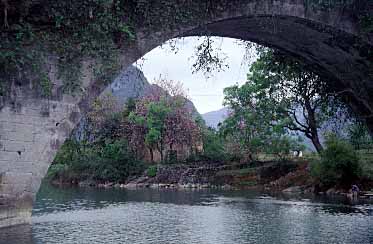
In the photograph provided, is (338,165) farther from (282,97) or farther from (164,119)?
(164,119)

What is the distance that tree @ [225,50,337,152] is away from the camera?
31.1ft

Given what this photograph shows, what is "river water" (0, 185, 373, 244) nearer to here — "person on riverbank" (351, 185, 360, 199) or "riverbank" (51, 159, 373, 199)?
"person on riverbank" (351, 185, 360, 199)

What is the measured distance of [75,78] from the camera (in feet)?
19.9

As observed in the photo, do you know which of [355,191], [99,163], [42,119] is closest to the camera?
[42,119]

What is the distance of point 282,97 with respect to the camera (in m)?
10.5

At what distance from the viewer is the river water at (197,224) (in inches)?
341

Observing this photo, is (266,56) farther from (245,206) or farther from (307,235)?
(245,206)

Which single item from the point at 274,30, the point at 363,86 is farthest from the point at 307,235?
the point at 274,30

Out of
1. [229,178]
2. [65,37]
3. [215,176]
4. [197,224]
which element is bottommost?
[197,224]

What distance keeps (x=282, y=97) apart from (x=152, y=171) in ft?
66.3

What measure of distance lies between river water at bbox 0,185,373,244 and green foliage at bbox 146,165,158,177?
14158mm

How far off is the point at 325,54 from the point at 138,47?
3488mm

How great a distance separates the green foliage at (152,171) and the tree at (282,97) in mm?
6374

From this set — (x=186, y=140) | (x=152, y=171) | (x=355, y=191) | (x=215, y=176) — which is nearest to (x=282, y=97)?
(x=355, y=191)
